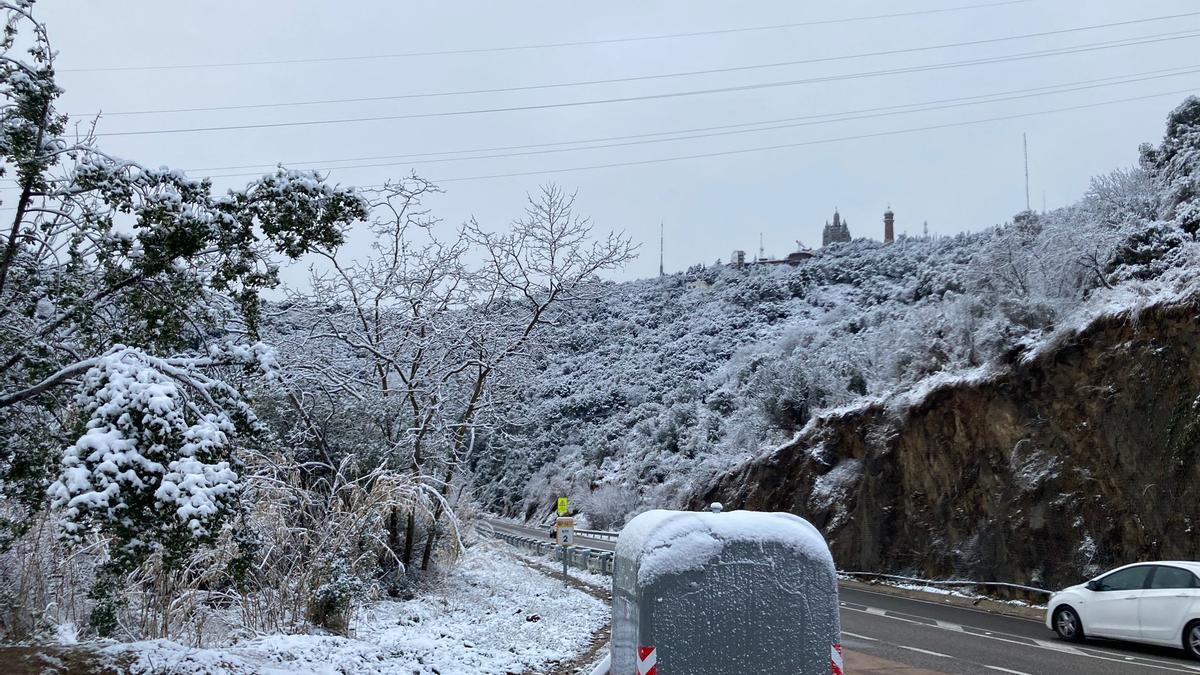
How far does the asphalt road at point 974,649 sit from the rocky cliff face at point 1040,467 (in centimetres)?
262

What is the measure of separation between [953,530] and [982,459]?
1.91 metres

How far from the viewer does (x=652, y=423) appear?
52906 mm

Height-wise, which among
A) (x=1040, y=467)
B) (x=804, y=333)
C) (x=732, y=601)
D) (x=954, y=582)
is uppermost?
(x=804, y=333)

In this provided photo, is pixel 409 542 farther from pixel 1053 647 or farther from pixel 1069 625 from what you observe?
pixel 1069 625

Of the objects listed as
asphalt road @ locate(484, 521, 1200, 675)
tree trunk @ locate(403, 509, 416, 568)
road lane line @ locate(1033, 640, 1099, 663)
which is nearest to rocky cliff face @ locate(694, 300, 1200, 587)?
asphalt road @ locate(484, 521, 1200, 675)

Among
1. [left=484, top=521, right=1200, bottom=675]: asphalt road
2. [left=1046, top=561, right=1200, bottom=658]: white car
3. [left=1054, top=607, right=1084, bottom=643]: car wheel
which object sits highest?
[left=1046, top=561, right=1200, bottom=658]: white car

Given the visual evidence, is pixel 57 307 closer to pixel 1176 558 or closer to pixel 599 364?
pixel 1176 558

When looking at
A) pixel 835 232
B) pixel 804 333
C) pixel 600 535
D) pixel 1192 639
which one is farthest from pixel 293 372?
pixel 835 232

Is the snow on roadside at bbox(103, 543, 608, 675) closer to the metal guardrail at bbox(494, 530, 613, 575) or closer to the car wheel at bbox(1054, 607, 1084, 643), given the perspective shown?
the metal guardrail at bbox(494, 530, 613, 575)

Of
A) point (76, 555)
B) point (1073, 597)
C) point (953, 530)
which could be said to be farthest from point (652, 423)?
point (76, 555)

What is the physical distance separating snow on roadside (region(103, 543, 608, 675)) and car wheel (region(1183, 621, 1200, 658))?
8.35 metres

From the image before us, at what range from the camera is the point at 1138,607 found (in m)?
13.5

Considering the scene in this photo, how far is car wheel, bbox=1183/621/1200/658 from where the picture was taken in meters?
12.5

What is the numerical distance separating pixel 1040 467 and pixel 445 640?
48.9ft
